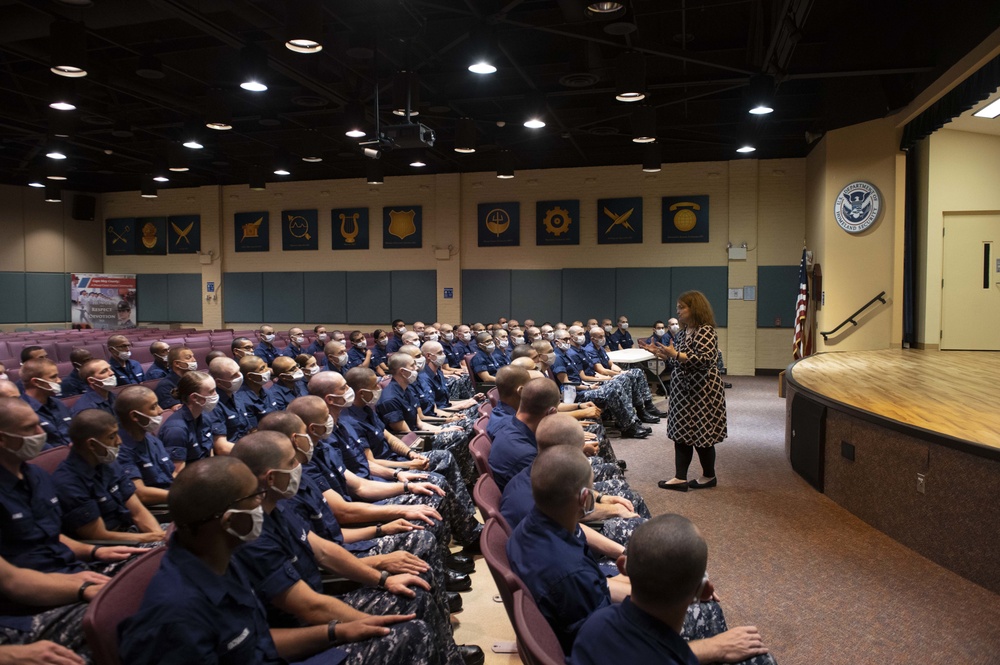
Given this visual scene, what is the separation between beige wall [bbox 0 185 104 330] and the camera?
57.1 feet

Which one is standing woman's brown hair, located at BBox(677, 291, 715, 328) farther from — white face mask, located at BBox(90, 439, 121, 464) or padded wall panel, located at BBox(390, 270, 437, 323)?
padded wall panel, located at BBox(390, 270, 437, 323)

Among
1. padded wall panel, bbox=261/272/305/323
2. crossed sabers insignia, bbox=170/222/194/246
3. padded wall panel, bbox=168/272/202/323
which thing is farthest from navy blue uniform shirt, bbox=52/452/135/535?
crossed sabers insignia, bbox=170/222/194/246

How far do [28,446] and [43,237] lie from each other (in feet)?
61.7

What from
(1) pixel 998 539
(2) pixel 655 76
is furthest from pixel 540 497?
(2) pixel 655 76

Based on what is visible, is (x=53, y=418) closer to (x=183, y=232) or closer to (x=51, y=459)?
(x=51, y=459)

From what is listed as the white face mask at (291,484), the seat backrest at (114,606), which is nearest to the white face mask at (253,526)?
the seat backrest at (114,606)

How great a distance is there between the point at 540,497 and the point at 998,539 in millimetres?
2908

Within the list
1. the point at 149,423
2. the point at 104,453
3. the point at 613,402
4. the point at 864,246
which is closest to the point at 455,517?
the point at 149,423

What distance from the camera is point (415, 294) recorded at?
637 inches

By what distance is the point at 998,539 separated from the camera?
352cm

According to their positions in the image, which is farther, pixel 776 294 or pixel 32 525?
pixel 776 294

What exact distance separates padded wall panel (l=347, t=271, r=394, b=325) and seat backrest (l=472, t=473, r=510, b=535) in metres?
13.7

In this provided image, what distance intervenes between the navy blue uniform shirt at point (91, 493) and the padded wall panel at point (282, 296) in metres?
14.3

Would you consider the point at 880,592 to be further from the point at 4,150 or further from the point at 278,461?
the point at 4,150
